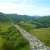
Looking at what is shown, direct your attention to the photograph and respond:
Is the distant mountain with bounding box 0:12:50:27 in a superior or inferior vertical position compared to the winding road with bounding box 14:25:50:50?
superior

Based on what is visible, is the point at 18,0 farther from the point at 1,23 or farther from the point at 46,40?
the point at 46,40

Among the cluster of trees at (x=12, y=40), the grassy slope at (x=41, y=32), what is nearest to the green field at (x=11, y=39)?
the cluster of trees at (x=12, y=40)

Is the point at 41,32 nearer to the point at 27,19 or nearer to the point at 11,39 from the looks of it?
the point at 27,19

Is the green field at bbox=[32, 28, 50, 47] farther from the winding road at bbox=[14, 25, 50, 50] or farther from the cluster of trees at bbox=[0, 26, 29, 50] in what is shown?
the cluster of trees at bbox=[0, 26, 29, 50]

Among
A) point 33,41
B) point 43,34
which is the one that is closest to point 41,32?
point 43,34

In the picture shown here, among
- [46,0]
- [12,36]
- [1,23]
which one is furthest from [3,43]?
[46,0]

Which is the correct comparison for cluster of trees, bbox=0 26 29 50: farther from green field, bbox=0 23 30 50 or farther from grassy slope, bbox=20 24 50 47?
grassy slope, bbox=20 24 50 47

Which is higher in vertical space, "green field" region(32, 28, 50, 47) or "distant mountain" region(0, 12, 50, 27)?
"distant mountain" region(0, 12, 50, 27)

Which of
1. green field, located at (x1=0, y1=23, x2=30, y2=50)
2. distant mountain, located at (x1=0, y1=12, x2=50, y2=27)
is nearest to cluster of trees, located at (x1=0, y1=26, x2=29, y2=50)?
green field, located at (x1=0, y1=23, x2=30, y2=50)
